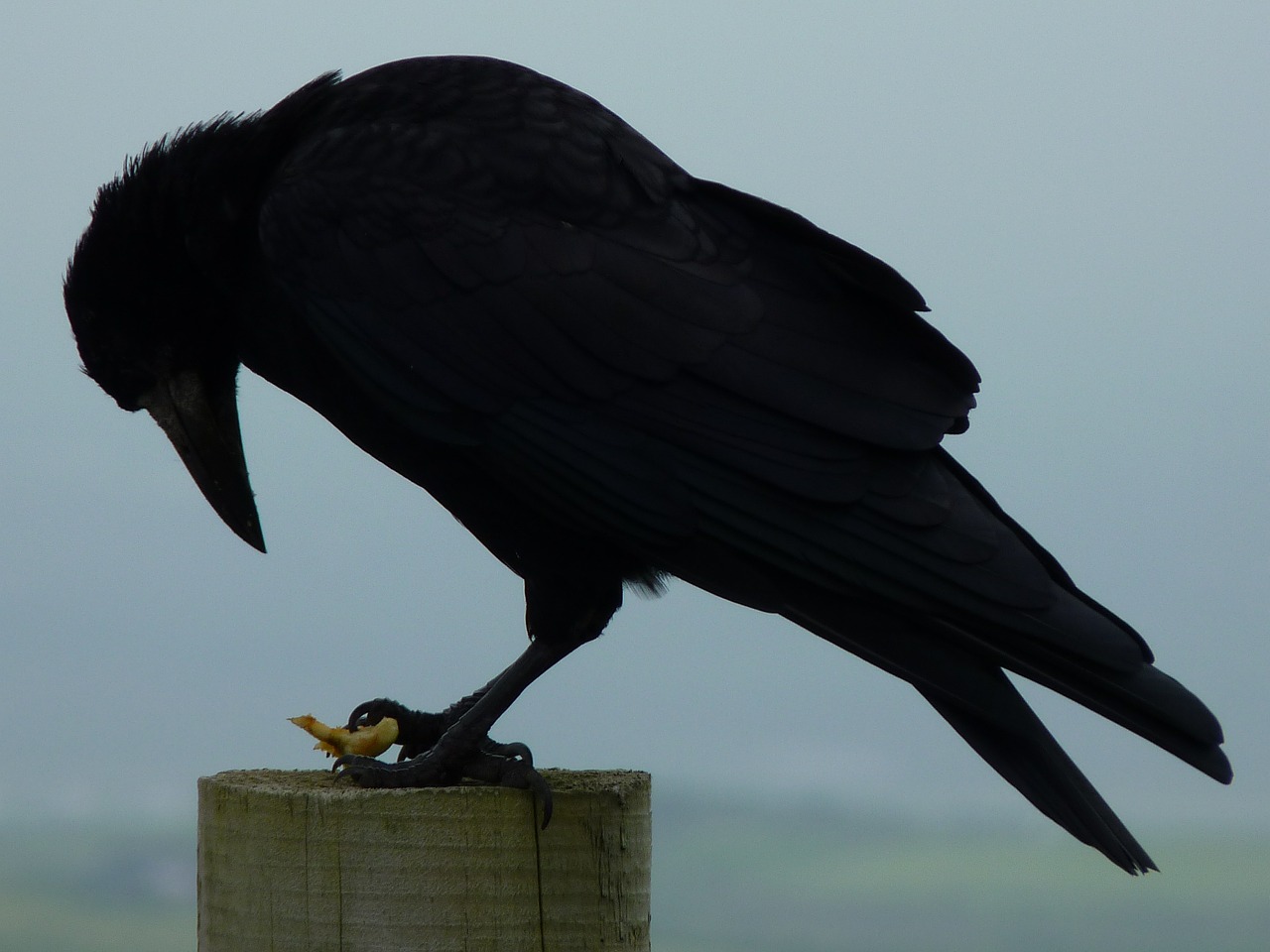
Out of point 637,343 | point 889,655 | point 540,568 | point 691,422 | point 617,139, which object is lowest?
point 889,655

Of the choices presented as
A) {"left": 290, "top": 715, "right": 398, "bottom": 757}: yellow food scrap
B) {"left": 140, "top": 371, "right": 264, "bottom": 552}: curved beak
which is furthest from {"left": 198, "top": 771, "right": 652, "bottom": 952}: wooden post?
{"left": 140, "top": 371, "right": 264, "bottom": 552}: curved beak

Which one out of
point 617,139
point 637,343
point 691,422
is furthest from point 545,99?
point 691,422

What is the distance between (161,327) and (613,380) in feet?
3.83

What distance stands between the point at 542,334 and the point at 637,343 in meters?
0.19

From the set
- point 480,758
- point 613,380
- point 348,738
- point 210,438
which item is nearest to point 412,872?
point 480,758

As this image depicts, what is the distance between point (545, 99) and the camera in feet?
10.2

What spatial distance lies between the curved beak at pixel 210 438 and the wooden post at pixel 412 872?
931 mm

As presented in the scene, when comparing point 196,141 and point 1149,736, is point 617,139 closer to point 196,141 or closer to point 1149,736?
point 196,141

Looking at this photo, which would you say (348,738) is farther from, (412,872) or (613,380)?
(613,380)

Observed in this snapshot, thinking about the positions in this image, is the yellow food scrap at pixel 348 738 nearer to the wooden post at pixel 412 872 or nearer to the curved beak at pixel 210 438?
the wooden post at pixel 412 872

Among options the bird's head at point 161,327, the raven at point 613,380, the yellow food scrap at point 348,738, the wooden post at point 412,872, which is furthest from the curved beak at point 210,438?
the wooden post at point 412,872

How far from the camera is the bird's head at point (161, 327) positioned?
10.5 feet

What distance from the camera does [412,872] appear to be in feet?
8.27

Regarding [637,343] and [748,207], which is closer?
[637,343]
